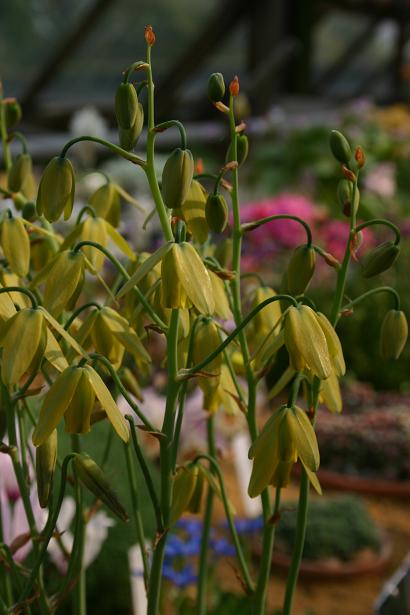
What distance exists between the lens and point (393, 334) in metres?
0.81

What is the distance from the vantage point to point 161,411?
2016 mm

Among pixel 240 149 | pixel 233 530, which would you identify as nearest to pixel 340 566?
pixel 233 530

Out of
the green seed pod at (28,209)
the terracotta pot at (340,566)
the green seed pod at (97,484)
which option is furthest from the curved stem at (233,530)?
the terracotta pot at (340,566)

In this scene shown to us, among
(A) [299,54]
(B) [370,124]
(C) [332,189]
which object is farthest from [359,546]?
(A) [299,54]

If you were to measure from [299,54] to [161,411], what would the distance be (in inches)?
243

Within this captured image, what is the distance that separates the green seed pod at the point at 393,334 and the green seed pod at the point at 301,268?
96mm

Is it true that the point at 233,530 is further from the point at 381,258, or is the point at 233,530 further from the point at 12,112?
the point at 12,112

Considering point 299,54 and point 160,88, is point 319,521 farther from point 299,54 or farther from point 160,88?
point 299,54

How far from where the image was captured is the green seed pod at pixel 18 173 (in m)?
0.86

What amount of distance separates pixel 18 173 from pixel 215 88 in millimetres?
211

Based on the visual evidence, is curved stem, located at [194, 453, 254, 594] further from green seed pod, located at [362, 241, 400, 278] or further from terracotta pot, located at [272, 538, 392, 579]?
terracotta pot, located at [272, 538, 392, 579]

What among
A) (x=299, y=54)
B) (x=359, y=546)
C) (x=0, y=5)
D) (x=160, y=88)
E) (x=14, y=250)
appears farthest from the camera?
(x=299, y=54)

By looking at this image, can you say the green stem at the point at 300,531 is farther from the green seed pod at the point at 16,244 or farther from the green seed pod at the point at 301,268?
the green seed pod at the point at 16,244

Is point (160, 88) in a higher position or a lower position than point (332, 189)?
higher
